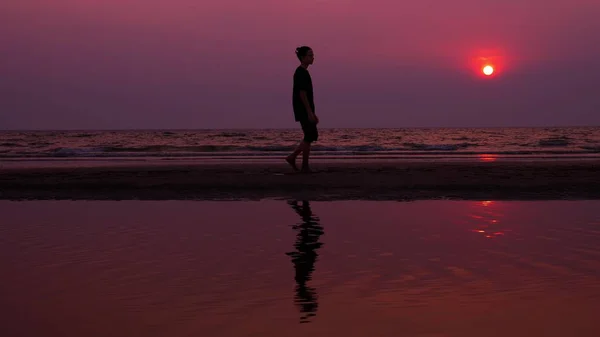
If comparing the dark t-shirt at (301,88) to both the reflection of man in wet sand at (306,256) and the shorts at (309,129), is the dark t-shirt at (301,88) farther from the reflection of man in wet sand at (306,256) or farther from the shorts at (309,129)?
the reflection of man in wet sand at (306,256)

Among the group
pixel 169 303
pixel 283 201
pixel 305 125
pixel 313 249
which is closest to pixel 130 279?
pixel 169 303

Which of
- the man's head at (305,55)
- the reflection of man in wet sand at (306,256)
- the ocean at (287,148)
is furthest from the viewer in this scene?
the ocean at (287,148)

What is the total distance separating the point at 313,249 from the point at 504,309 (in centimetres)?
236

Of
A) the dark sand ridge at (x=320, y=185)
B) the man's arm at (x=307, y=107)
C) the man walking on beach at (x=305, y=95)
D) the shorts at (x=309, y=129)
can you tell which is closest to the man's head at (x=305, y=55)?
the man walking on beach at (x=305, y=95)

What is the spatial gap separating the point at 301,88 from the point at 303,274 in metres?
8.64

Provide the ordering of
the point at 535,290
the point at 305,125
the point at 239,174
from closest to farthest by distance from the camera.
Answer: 1. the point at 535,290
2. the point at 305,125
3. the point at 239,174

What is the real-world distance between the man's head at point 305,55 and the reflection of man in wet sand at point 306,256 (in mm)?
4429

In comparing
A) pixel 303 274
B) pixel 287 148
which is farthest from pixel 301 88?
pixel 287 148

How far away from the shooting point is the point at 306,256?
5.84 m

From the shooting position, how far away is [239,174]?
1452 centimetres

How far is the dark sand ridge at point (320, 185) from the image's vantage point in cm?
1120

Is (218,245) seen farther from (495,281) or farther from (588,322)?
(588,322)

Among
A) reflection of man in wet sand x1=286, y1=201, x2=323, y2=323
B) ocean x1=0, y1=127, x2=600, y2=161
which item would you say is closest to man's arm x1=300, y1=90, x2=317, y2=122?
reflection of man in wet sand x1=286, y1=201, x2=323, y2=323

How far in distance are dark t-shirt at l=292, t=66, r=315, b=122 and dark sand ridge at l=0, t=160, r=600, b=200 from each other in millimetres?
1094
